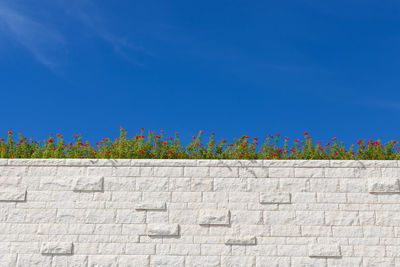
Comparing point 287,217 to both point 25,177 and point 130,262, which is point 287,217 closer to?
point 130,262

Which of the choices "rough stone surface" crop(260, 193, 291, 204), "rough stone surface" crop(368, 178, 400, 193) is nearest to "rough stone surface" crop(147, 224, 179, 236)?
"rough stone surface" crop(260, 193, 291, 204)

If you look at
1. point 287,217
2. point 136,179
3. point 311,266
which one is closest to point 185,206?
point 136,179

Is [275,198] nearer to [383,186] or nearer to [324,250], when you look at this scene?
[324,250]

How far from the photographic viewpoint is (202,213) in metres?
6.79

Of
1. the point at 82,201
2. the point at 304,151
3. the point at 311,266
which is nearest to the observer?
the point at 311,266

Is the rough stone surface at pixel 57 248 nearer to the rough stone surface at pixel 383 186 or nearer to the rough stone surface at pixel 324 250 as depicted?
the rough stone surface at pixel 324 250

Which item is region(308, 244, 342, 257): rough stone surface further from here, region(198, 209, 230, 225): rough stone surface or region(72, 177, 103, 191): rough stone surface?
region(72, 177, 103, 191): rough stone surface

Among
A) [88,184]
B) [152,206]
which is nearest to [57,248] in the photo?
[88,184]

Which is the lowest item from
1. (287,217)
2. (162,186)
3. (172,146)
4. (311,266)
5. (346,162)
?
(311,266)

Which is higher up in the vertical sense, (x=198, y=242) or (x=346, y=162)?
(x=346, y=162)

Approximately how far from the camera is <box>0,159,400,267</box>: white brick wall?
6637 mm

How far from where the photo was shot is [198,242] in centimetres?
667

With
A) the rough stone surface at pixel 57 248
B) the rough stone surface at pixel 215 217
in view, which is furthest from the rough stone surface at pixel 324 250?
the rough stone surface at pixel 57 248

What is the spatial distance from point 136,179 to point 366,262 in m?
4.07
